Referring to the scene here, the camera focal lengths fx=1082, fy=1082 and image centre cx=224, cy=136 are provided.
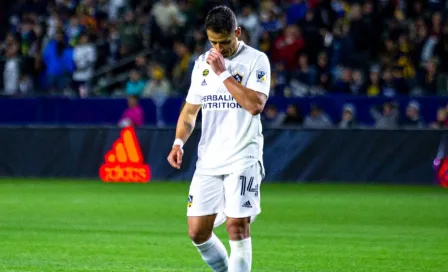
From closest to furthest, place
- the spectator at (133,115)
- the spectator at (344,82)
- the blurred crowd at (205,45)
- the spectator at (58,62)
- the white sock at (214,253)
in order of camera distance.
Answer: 1. the white sock at (214,253)
2. the spectator at (344,82)
3. the blurred crowd at (205,45)
4. the spectator at (133,115)
5. the spectator at (58,62)

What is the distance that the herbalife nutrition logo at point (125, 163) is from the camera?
19.8 m

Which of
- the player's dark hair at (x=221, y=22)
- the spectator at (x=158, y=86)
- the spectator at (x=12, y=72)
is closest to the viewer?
the player's dark hair at (x=221, y=22)

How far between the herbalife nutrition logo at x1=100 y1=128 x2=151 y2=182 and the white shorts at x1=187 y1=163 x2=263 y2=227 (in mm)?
12361

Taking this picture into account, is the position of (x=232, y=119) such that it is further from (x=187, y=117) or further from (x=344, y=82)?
(x=344, y=82)

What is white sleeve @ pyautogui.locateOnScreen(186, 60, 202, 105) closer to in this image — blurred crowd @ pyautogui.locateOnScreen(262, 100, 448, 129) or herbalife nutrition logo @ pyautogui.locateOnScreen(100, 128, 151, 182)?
herbalife nutrition logo @ pyautogui.locateOnScreen(100, 128, 151, 182)

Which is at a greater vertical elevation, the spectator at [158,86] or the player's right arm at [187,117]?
the player's right arm at [187,117]

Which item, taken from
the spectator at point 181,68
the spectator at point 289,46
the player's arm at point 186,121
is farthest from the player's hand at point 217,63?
the spectator at point 181,68

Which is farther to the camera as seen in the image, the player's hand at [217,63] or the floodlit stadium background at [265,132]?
the floodlit stadium background at [265,132]

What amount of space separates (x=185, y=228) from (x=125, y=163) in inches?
294

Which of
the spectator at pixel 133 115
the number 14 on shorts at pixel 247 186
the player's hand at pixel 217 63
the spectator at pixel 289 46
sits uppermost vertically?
the player's hand at pixel 217 63

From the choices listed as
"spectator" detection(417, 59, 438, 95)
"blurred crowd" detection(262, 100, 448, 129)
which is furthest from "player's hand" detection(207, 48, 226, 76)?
"spectator" detection(417, 59, 438, 95)

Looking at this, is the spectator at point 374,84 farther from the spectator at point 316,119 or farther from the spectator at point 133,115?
the spectator at point 133,115

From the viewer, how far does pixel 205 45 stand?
23.3 metres

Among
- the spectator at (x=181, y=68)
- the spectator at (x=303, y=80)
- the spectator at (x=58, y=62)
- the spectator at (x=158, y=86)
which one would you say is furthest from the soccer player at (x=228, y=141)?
the spectator at (x=58, y=62)
